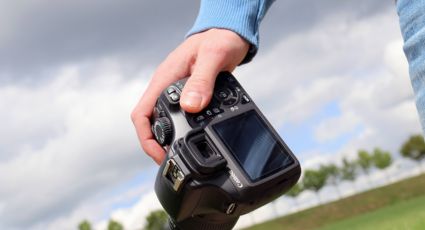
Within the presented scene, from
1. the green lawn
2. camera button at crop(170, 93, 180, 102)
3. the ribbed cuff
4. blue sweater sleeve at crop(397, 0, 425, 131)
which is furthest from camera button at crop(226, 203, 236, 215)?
the green lawn

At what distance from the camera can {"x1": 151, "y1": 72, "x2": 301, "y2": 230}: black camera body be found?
2.18m

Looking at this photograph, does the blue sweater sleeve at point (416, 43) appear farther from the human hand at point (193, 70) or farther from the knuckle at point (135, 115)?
the knuckle at point (135, 115)

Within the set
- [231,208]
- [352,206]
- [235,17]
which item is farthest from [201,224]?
[352,206]

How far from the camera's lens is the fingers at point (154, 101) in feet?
8.02

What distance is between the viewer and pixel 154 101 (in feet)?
A: 8.16

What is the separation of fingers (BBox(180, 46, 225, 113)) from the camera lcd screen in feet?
0.34

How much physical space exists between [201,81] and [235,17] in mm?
239

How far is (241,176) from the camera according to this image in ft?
7.09

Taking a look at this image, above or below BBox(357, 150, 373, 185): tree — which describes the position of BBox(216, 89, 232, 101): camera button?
above

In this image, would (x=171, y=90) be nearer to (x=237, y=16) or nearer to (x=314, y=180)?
(x=237, y=16)

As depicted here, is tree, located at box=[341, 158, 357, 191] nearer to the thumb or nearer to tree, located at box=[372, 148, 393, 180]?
tree, located at box=[372, 148, 393, 180]

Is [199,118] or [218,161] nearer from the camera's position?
[218,161]

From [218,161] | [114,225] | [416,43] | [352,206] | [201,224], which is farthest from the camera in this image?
[114,225]

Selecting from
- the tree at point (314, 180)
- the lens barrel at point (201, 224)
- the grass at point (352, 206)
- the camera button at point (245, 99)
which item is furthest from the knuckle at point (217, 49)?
the tree at point (314, 180)
